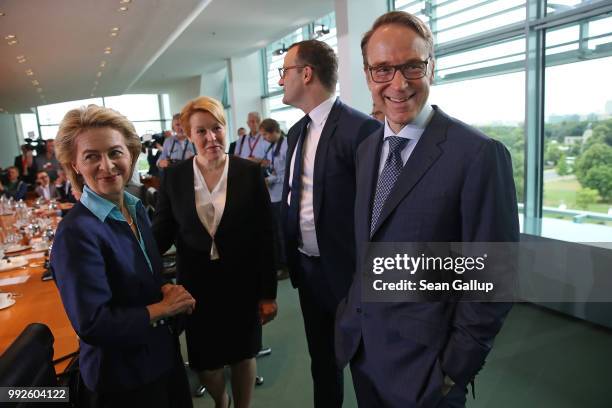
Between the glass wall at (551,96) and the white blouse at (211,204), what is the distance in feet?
10.7

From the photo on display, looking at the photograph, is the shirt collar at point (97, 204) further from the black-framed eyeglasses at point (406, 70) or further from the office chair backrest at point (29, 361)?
the black-framed eyeglasses at point (406, 70)

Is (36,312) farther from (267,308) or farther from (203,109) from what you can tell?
(203,109)

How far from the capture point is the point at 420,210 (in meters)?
1.14

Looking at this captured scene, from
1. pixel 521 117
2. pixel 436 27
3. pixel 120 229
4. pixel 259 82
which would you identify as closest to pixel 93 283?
pixel 120 229

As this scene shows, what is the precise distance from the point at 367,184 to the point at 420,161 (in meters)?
0.24

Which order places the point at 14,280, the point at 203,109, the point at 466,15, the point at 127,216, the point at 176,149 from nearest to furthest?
1. the point at 127,216
2. the point at 203,109
3. the point at 14,280
4. the point at 466,15
5. the point at 176,149

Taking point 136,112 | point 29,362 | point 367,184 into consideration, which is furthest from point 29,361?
point 136,112

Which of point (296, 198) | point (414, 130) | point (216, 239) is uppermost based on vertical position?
point (414, 130)

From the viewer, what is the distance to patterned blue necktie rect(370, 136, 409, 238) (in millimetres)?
1283

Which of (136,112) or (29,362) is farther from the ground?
(136,112)

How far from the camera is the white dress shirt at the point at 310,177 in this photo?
6.51 feet

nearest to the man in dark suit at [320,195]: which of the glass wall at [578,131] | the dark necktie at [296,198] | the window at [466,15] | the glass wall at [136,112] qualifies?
the dark necktie at [296,198]

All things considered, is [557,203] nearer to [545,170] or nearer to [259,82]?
[545,170]

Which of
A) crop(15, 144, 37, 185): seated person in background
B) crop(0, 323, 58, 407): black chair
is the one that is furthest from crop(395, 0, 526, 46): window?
crop(15, 144, 37, 185): seated person in background
